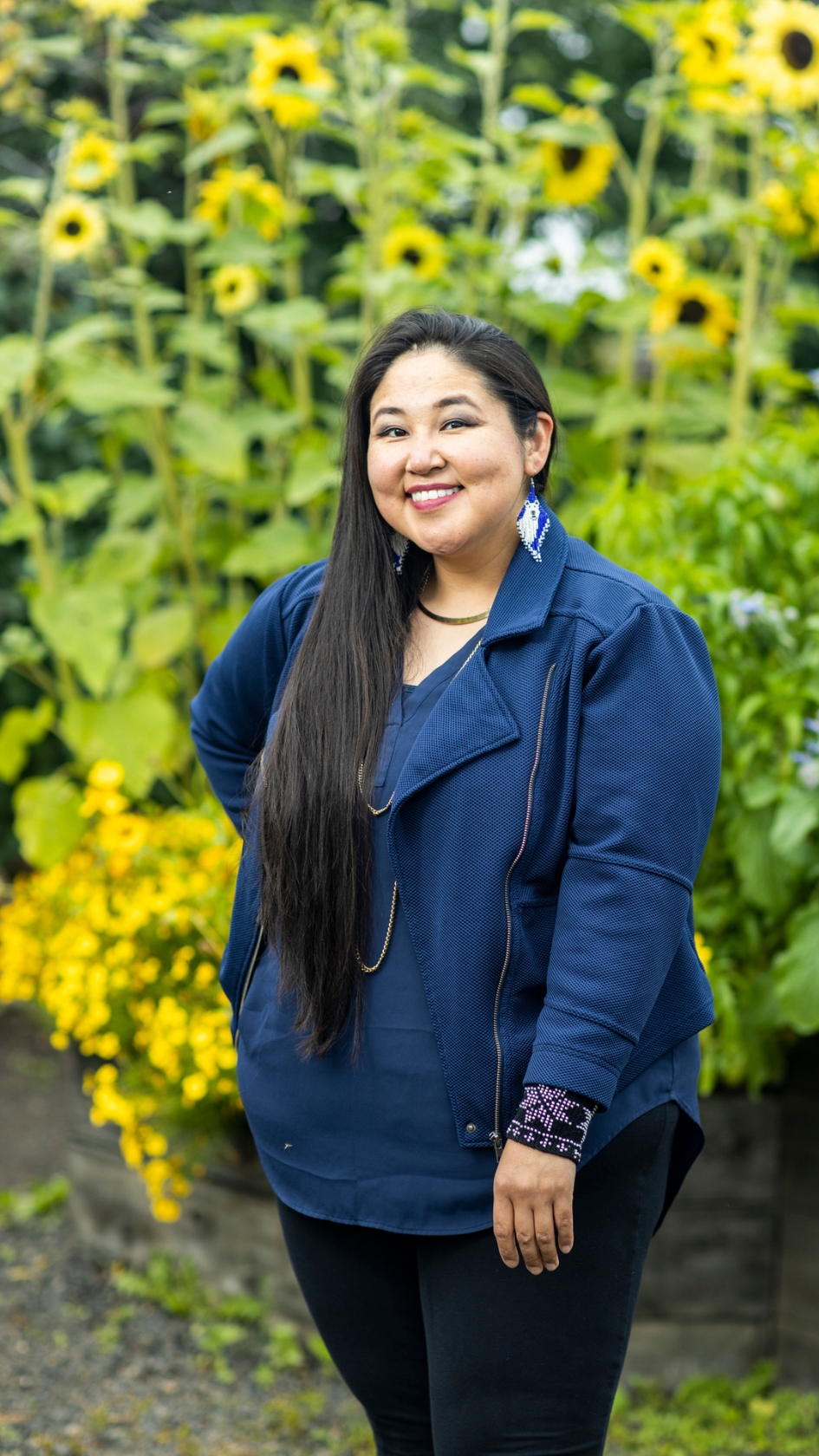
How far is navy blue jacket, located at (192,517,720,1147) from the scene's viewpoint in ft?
4.34

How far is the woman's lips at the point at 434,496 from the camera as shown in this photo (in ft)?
4.79

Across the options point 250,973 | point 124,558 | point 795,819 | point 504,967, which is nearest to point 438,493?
point 504,967

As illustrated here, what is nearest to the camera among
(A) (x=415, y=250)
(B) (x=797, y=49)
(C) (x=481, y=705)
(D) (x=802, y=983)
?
(C) (x=481, y=705)

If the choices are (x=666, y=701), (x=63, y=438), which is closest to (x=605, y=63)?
(x=63, y=438)

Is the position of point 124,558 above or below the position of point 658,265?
below

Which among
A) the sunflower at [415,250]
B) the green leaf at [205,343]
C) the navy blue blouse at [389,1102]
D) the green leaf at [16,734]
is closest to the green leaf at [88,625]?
the green leaf at [16,734]

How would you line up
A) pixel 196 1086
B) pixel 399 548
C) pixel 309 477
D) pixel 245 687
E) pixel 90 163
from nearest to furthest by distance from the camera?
1. pixel 399 548
2. pixel 245 687
3. pixel 196 1086
4. pixel 309 477
5. pixel 90 163

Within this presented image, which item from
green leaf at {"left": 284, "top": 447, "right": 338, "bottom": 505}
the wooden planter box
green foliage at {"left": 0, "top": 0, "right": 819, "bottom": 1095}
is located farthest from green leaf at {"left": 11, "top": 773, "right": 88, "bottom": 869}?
the wooden planter box

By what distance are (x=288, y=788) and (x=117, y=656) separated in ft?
6.03

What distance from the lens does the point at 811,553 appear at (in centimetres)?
254

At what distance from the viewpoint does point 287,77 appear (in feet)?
11.0

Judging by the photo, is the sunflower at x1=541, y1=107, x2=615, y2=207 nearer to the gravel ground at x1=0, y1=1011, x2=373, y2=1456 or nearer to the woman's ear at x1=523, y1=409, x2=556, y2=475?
the woman's ear at x1=523, y1=409, x2=556, y2=475

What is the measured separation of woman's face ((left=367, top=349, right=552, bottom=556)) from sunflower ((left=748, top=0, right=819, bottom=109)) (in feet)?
6.79

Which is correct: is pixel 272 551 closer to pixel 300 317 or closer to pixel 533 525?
pixel 300 317
